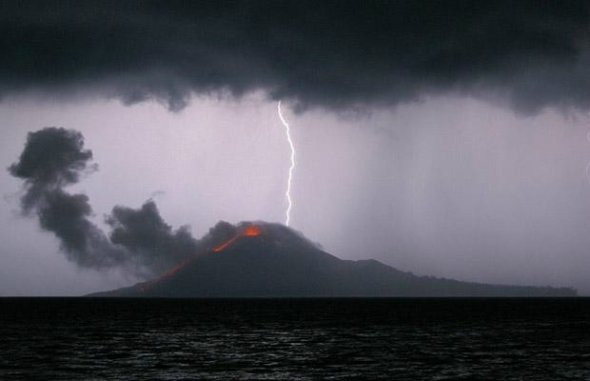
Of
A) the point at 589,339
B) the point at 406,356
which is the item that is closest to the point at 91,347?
the point at 406,356

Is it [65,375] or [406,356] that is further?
[406,356]

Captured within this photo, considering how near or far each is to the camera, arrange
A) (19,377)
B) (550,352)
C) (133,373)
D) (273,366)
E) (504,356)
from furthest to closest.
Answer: (550,352)
(504,356)
(273,366)
(133,373)
(19,377)

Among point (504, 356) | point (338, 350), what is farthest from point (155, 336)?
point (504, 356)

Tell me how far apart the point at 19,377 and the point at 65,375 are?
286cm

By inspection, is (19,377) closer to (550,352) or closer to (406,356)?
(406,356)

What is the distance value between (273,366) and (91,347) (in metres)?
25.6

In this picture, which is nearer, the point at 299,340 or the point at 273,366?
the point at 273,366

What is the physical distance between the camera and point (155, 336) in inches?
3871

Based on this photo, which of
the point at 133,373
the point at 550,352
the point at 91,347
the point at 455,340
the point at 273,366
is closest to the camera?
the point at 133,373

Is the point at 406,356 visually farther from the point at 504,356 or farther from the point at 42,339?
the point at 42,339

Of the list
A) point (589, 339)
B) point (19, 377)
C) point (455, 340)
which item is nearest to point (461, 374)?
point (19, 377)

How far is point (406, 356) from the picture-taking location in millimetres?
68562

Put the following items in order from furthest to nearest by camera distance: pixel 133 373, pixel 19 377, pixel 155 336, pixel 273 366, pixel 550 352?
pixel 155 336 → pixel 550 352 → pixel 273 366 → pixel 133 373 → pixel 19 377

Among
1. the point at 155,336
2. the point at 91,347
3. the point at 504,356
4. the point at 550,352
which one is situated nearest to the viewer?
the point at 504,356
